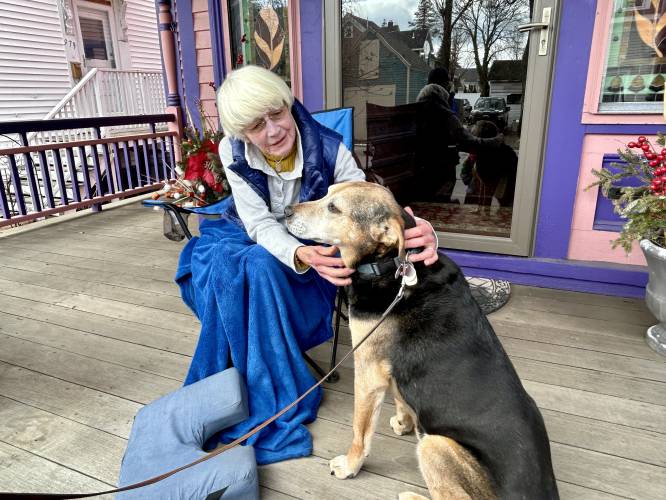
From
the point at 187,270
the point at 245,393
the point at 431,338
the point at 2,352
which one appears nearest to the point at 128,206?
the point at 2,352

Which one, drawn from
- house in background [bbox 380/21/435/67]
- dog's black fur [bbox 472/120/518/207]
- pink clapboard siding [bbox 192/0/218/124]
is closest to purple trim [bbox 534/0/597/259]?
dog's black fur [bbox 472/120/518/207]

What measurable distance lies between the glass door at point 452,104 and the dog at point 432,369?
1746 millimetres

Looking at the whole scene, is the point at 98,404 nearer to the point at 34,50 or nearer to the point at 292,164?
the point at 292,164

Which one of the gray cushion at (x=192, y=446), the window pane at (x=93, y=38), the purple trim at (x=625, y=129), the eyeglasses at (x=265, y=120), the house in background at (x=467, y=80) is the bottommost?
the gray cushion at (x=192, y=446)

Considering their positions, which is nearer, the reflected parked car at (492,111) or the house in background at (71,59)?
the reflected parked car at (492,111)

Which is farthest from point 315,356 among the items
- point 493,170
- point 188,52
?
point 188,52

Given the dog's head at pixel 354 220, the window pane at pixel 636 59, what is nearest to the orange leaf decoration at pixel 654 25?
the window pane at pixel 636 59

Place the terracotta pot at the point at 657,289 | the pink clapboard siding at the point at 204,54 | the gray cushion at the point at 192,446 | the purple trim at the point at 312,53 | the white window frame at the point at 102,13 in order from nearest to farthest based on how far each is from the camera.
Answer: the gray cushion at the point at 192,446
the terracotta pot at the point at 657,289
the purple trim at the point at 312,53
the pink clapboard siding at the point at 204,54
the white window frame at the point at 102,13

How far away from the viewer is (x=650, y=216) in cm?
202

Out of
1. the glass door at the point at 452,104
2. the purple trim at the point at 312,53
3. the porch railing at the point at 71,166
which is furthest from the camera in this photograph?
the porch railing at the point at 71,166

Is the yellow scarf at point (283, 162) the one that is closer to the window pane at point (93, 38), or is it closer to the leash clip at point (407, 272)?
the leash clip at point (407, 272)

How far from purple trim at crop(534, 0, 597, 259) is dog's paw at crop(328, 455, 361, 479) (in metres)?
2.07

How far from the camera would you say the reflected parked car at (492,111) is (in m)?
3.36

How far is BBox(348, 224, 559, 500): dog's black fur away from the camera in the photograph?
1.06 meters
